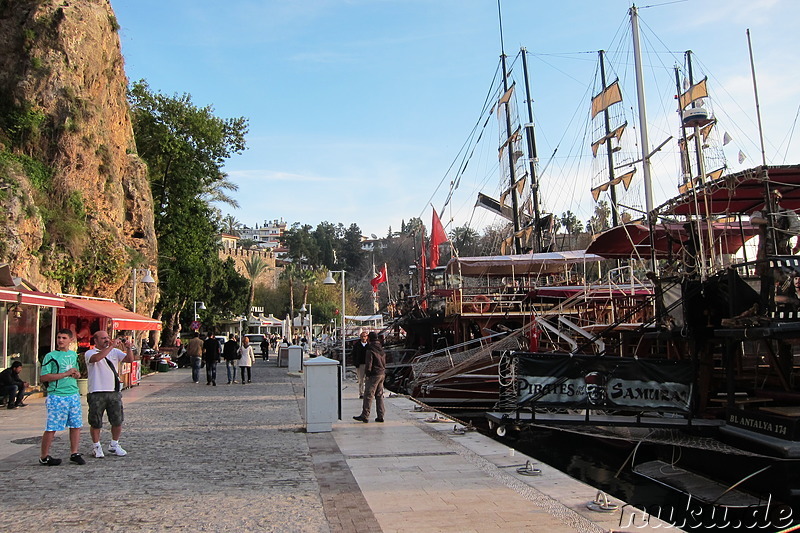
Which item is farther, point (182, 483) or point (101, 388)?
point (101, 388)

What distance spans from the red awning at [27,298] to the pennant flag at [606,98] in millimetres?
36737

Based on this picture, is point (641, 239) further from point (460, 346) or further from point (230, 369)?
point (230, 369)

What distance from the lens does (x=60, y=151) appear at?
2397 centimetres

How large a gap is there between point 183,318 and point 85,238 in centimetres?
3374

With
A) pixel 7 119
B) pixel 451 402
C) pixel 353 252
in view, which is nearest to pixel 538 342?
pixel 451 402

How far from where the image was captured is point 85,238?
24.7 metres

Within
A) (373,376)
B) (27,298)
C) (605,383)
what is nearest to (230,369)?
(27,298)

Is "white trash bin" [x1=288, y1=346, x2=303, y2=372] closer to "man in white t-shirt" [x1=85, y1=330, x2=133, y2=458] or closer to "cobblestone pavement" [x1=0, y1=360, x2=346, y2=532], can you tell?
"cobblestone pavement" [x1=0, y1=360, x2=346, y2=532]

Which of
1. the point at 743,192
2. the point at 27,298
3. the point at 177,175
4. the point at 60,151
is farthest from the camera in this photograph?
the point at 177,175

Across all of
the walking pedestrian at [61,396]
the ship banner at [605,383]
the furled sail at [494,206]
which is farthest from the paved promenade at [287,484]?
the furled sail at [494,206]

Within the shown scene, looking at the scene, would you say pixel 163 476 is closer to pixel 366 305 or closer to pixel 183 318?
pixel 183 318

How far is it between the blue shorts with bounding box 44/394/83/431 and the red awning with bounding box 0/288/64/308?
7.03 meters

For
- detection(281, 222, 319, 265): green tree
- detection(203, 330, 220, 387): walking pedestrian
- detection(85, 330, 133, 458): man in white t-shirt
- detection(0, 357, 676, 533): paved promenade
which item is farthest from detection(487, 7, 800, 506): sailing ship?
detection(281, 222, 319, 265): green tree

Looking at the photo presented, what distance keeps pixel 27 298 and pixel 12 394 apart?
2.15m
